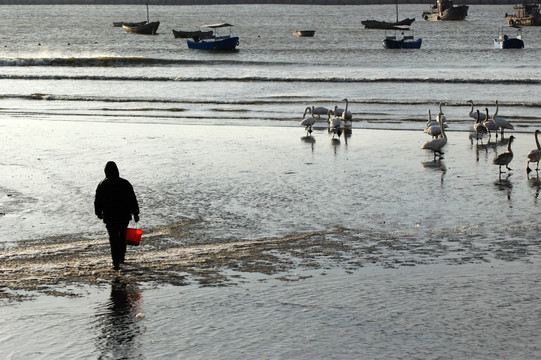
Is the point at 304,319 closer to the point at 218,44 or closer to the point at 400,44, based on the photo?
the point at 218,44

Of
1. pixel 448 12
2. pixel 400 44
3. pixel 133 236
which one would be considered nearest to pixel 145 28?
pixel 400 44

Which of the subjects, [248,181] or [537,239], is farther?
[248,181]

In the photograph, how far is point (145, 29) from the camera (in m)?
108

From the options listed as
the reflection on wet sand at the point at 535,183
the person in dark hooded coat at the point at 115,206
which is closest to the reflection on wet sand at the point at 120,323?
the person in dark hooded coat at the point at 115,206

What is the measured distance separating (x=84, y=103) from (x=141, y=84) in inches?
403

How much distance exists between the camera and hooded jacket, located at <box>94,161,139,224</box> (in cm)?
1006

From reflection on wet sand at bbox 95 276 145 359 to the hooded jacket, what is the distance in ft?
2.69

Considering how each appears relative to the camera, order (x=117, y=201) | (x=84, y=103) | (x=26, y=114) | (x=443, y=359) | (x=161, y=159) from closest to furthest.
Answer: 1. (x=443, y=359)
2. (x=117, y=201)
3. (x=161, y=159)
4. (x=26, y=114)
5. (x=84, y=103)

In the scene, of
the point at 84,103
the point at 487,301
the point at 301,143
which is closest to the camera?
the point at 487,301

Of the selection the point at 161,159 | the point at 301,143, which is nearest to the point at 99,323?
the point at 161,159

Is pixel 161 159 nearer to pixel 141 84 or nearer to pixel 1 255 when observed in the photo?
pixel 1 255

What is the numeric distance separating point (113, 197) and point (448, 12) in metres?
132

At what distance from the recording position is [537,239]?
11.3 metres

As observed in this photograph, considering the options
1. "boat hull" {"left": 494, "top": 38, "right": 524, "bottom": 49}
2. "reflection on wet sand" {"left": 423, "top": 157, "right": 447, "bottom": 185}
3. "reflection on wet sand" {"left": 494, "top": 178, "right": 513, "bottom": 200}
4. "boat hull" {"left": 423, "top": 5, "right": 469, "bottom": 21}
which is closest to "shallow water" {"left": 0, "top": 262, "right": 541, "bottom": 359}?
"reflection on wet sand" {"left": 494, "top": 178, "right": 513, "bottom": 200}
